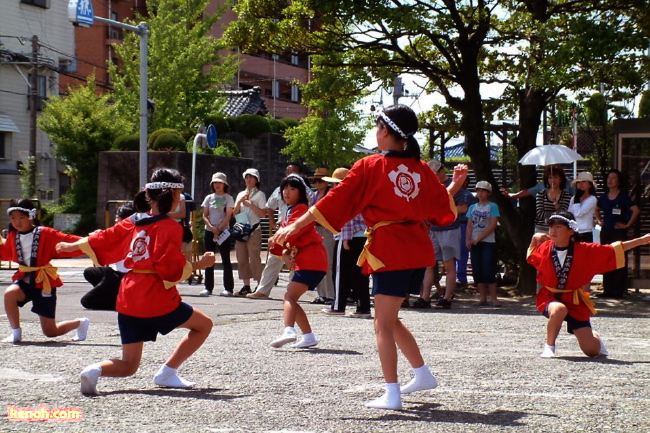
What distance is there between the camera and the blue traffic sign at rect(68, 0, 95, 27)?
19906 millimetres

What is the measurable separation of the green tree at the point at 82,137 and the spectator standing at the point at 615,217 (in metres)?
19.2

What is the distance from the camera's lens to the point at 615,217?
44.2 feet

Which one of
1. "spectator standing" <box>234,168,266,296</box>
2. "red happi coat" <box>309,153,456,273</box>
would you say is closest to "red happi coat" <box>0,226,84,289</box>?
"red happi coat" <box>309,153,456,273</box>

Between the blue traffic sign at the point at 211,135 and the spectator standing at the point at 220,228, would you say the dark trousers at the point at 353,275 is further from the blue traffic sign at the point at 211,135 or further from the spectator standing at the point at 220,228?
the blue traffic sign at the point at 211,135

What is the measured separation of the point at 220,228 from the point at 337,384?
27.0 ft

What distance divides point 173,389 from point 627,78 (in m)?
9.17

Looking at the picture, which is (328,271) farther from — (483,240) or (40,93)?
(40,93)

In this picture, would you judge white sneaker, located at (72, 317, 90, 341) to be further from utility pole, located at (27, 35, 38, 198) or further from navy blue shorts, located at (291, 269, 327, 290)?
utility pole, located at (27, 35, 38, 198)

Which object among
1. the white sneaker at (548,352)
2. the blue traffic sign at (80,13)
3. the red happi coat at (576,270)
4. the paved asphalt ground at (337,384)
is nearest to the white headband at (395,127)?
the paved asphalt ground at (337,384)

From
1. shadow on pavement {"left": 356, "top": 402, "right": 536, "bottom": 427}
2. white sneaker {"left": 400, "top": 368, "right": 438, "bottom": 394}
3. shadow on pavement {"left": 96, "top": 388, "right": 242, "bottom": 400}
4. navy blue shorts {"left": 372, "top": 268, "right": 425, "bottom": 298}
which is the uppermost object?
navy blue shorts {"left": 372, "top": 268, "right": 425, "bottom": 298}

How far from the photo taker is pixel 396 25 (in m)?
13.6

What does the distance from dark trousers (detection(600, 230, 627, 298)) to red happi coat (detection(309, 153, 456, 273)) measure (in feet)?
27.2

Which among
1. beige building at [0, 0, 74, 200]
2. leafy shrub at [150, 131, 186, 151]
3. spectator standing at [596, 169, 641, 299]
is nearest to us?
spectator standing at [596, 169, 641, 299]

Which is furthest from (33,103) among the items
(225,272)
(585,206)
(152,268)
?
(152,268)
